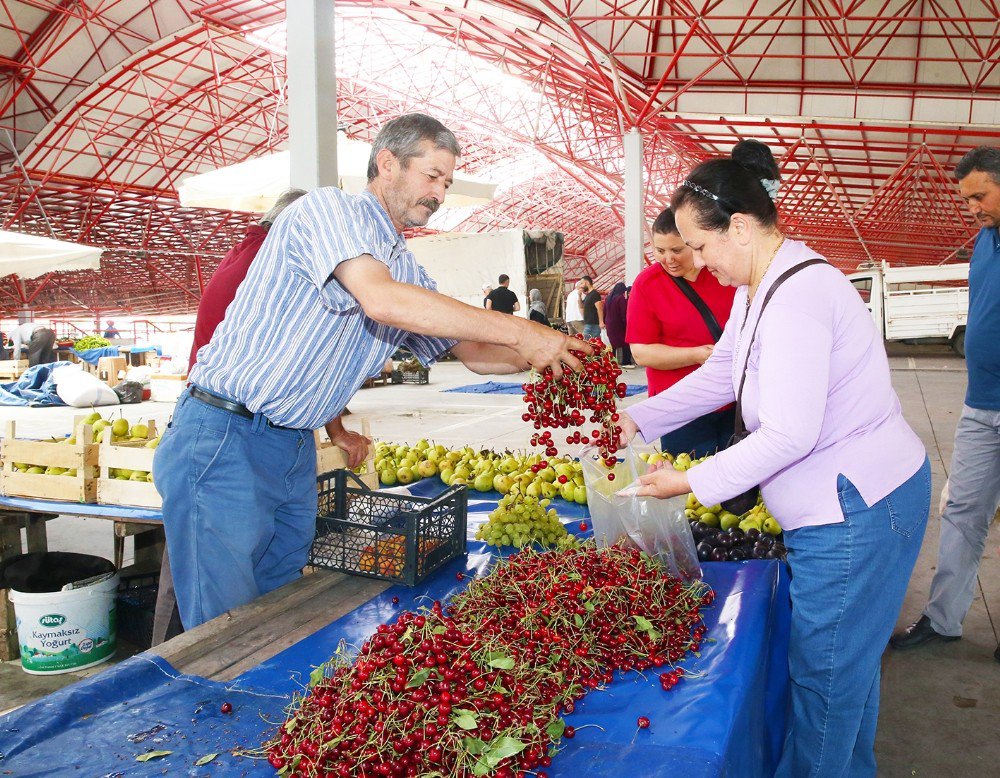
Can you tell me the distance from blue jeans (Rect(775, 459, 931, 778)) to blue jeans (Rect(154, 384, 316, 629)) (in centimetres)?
160

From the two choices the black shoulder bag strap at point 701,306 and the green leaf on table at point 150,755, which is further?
the black shoulder bag strap at point 701,306

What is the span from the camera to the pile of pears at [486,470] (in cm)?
384

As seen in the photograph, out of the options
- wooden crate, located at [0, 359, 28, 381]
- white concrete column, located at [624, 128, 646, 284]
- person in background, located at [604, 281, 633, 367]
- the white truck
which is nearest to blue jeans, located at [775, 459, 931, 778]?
person in background, located at [604, 281, 633, 367]

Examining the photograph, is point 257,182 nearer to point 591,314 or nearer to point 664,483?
point 664,483

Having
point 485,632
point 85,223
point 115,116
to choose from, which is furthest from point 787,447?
point 85,223

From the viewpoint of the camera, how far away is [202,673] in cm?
184

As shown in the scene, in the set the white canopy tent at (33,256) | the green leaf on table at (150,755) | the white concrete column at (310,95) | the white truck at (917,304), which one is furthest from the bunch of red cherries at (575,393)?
the white truck at (917,304)

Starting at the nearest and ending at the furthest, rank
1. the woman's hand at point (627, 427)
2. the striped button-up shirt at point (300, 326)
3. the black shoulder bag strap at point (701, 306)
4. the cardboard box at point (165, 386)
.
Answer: the striped button-up shirt at point (300, 326), the woman's hand at point (627, 427), the black shoulder bag strap at point (701, 306), the cardboard box at point (165, 386)

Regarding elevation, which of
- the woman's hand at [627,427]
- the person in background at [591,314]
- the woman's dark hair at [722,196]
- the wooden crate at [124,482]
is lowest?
the wooden crate at [124,482]

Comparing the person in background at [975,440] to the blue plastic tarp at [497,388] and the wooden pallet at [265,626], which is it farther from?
the blue plastic tarp at [497,388]

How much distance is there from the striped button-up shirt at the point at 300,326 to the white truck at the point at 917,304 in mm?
18266

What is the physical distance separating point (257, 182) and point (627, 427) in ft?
26.0

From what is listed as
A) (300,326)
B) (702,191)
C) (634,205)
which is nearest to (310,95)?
(300,326)

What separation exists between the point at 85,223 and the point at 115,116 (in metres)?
5.93
